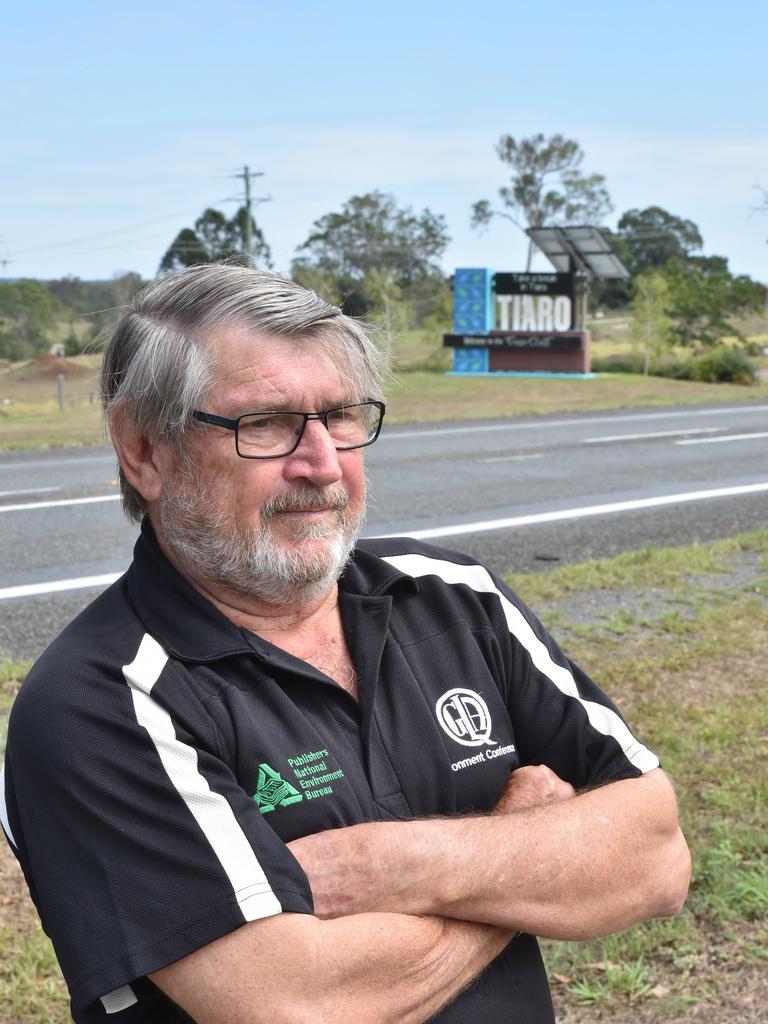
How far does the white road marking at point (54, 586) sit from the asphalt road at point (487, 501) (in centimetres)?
1

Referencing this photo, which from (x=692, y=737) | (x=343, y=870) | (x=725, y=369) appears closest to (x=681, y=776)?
(x=692, y=737)

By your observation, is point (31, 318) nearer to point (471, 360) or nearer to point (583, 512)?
point (471, 360)

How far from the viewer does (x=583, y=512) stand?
10.6m

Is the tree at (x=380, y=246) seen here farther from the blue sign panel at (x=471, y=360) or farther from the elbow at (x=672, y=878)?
the elbow at (x=672, y=878)

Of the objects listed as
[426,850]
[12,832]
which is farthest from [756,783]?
[12,832]

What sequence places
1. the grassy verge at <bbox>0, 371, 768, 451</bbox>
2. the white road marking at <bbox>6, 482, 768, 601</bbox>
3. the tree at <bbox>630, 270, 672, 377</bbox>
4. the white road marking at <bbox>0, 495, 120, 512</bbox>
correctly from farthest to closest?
the tree at <bbox>630, 270, 672, 377</bbox> < the grassy verge at <bbox>0, 371, 768, 451</bbox> < the white road marking at <bbox>0, 495, 120, 512</bbox> < the white road marking at <bbox>6, 482, 768, 601</bbox>

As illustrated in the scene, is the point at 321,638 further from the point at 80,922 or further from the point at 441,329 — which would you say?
the point at 441,329

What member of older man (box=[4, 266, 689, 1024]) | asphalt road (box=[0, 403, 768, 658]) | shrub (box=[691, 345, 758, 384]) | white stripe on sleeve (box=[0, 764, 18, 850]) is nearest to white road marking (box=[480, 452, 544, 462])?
asphalt road (box=[0, 403, 768, 658])

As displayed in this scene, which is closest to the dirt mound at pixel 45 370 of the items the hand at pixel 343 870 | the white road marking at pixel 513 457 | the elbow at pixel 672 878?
the white road marking at pixel 513 457

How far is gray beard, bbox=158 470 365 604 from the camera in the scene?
220 cm

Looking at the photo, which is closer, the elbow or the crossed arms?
the crossed arms

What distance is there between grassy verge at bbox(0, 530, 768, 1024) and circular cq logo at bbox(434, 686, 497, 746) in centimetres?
134

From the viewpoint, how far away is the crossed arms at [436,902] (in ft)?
5.87

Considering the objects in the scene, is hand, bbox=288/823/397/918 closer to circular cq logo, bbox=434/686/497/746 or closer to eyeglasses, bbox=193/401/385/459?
circular cq logo, bbox=434/686/497/746
